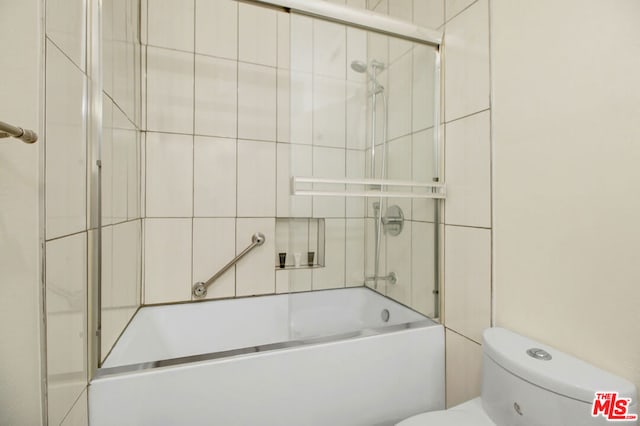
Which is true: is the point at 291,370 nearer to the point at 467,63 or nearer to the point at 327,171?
the point at 327,171

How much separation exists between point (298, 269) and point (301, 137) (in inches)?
21.5

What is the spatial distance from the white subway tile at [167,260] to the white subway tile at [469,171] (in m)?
1.25

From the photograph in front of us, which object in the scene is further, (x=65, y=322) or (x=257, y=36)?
(x=257, y=36)

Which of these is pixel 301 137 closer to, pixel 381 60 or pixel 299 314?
pixel 381 60

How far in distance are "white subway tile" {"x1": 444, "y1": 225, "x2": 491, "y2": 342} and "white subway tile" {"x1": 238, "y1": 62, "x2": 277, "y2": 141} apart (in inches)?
41.7

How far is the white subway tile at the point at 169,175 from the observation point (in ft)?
4.56

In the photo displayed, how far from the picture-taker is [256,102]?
1554 millimetres

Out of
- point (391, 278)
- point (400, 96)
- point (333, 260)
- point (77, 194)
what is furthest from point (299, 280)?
point (400, 96)

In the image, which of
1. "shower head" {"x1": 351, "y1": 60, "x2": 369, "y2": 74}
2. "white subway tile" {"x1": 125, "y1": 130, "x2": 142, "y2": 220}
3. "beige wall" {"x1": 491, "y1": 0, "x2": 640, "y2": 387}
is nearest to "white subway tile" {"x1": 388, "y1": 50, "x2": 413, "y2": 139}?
"shower head" {"x1": 351, "y1": 60, "x2": 369, "y2": 74}

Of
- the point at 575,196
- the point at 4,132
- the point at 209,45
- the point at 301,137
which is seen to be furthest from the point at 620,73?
the point at 209,45

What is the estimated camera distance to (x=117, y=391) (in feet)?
2.59

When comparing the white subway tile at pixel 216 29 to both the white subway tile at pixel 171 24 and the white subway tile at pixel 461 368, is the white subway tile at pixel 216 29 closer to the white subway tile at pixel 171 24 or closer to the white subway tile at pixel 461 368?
the white subway tile at pixel 171 24

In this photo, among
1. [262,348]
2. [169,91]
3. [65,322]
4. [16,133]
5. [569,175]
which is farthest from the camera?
[169,91]

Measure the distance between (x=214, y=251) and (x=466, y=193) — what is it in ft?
3.99
